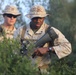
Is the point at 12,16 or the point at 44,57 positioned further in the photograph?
the point at 12,16

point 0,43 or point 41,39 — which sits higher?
point 0,43

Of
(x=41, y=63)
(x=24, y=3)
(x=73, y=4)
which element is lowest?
(x=24, y=3)

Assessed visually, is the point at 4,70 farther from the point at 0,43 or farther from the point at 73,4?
the point at 73,4

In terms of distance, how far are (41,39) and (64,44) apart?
28cm

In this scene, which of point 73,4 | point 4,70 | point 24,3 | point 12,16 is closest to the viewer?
point 73,4

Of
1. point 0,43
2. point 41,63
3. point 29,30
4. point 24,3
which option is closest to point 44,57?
point 41,63

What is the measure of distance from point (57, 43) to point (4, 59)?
118 cm

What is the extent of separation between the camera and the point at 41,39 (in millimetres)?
4480

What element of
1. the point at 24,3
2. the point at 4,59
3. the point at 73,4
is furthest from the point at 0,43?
the point at 24,3

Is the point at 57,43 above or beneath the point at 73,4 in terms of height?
beneath

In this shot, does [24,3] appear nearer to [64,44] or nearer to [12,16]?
[12,16]

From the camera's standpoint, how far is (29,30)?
458 centimetres

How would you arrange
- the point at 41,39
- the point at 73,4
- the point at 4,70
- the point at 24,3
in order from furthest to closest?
the point at 24,3 < the point at 41,39 < the point at 4,70 < the point at 73,4

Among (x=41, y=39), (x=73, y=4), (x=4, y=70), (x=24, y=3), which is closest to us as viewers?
(x=73, y=4)
